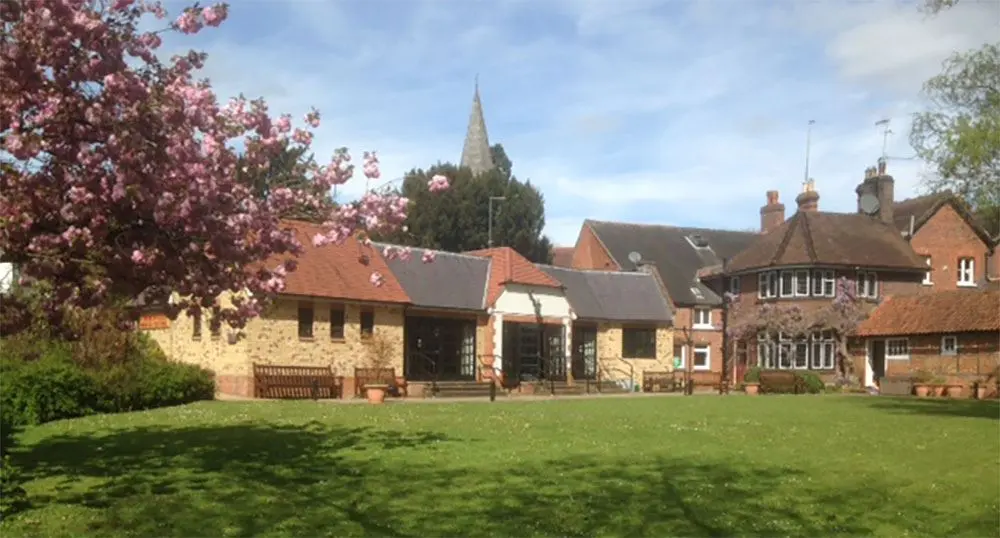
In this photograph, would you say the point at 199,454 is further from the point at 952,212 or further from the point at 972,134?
the point at 952,212

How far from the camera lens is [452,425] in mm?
18359

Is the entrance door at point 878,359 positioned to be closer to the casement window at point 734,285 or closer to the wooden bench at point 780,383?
the wooden bench at point 780,383

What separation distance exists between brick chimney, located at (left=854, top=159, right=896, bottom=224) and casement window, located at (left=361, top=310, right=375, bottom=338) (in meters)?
32.4

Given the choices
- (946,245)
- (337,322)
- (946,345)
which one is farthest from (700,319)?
(337,322)

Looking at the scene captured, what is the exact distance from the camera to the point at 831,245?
5062 centimetres

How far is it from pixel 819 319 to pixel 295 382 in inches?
1112

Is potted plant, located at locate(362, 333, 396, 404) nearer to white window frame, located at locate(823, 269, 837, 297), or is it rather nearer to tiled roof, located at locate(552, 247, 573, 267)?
white window frame, located at locate(823, 269, 837, 297)

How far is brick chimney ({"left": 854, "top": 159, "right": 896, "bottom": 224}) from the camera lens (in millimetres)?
54594

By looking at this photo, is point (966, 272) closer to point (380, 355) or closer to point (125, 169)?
point (380, 355)

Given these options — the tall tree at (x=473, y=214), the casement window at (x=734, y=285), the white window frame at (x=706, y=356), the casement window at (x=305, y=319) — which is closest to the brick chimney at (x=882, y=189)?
the casement window at (x=734, y=285)

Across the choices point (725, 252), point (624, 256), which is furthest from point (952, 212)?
point (624, 256)

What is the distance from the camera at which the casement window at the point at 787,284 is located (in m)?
50.3

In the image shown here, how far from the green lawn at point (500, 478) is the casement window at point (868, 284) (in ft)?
106

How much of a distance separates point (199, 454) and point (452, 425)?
6.21 metres
